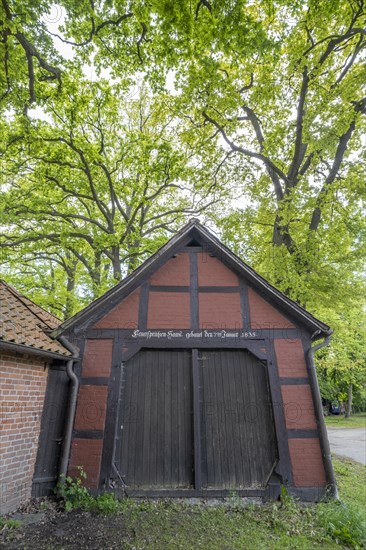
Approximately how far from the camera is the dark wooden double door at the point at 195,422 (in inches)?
211

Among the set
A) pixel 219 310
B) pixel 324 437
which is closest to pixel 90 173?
pixel 219 310

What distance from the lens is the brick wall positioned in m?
4.34

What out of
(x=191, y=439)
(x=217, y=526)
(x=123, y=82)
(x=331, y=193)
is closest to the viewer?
(x=217, y=526)

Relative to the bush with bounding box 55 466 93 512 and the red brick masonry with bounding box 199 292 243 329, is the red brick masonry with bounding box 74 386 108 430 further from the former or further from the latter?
the red brick masonry with bounding box 199 292 243 329

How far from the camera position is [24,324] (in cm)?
527

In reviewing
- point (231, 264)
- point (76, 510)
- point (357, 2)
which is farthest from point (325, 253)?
point (76, 510)

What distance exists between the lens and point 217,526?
14.0 feet

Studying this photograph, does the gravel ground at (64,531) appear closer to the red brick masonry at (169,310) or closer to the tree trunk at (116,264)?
the red brick masonry at (169,310)

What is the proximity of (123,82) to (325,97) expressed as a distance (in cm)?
579

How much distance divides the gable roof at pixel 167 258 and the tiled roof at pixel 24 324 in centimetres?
35

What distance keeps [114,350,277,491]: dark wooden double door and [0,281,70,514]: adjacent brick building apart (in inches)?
57.3

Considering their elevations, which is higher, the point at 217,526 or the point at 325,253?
the point at 325,253

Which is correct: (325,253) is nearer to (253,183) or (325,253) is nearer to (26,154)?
(253,183)

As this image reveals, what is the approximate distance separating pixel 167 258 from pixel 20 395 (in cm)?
373
